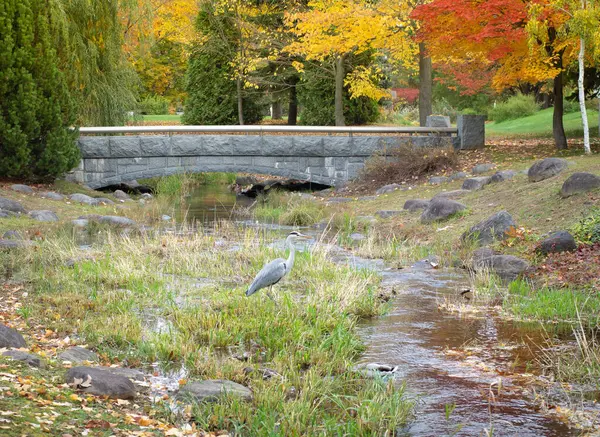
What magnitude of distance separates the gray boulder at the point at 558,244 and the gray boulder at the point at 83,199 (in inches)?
415

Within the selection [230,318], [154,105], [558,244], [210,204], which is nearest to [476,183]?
[558,244]

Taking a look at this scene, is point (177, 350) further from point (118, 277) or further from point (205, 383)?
point (118, 277)

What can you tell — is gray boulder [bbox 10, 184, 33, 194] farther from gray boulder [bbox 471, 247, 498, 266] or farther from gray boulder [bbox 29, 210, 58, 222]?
gray boulder [bbox 471, 247, 498, 266]

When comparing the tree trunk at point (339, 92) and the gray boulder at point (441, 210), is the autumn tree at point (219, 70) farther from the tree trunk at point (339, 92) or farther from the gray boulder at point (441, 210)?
the gray boulder at point (441, 210)

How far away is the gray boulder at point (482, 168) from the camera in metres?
18.0

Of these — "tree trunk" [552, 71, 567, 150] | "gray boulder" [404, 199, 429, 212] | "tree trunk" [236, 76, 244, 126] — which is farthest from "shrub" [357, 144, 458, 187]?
"tree trunk" [236, 76, 244, 126]

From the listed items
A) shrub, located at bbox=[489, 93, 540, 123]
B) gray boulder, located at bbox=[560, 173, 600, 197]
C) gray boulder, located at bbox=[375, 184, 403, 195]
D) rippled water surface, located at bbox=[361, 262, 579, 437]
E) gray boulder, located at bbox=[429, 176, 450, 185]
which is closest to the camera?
rippled water surface, located at bbox=[361, 262, 579, 437]

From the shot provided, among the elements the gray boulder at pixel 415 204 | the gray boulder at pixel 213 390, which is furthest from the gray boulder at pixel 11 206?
the gray boulder at pixel 213 390

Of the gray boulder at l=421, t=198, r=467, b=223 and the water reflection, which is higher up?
the gray boulder at l=421, t=198, r=467, b=223

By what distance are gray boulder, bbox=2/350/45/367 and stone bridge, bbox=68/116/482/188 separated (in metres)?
14.8

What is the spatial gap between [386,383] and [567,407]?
4.32ft

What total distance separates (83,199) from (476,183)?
8.42 meters

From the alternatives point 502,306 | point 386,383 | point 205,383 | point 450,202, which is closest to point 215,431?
point 205,383

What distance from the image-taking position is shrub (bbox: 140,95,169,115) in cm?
4059
